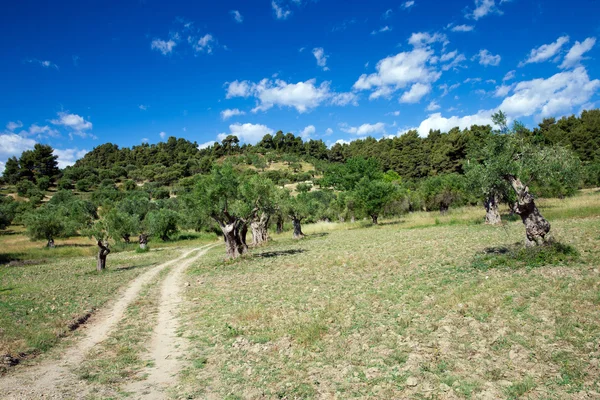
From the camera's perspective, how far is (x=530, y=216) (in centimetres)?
1859

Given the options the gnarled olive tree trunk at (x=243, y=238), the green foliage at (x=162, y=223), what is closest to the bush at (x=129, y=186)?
the green foliage at (x=162, y=223)

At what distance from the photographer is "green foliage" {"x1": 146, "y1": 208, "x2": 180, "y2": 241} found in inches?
2933

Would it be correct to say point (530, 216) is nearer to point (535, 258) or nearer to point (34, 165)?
point (535, 258)

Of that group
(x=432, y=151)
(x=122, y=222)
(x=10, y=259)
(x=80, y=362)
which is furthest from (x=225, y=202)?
(x=432, y=151)

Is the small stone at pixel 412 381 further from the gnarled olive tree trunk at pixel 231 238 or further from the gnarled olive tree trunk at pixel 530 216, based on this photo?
the gnarled olive tree trunk at pixel 231 238

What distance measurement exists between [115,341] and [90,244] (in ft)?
227

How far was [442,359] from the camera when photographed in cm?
885

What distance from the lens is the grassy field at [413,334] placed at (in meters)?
7.86

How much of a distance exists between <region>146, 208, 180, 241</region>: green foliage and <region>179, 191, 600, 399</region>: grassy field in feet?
199

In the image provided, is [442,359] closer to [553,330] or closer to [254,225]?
[553,330]

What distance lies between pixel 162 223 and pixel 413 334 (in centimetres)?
7661

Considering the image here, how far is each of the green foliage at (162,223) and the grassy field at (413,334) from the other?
6058 centimetres

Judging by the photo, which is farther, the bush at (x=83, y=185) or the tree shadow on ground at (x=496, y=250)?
the bush at (x=83, y=185)

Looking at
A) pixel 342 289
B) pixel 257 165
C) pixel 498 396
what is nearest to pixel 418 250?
pixel 342 289
